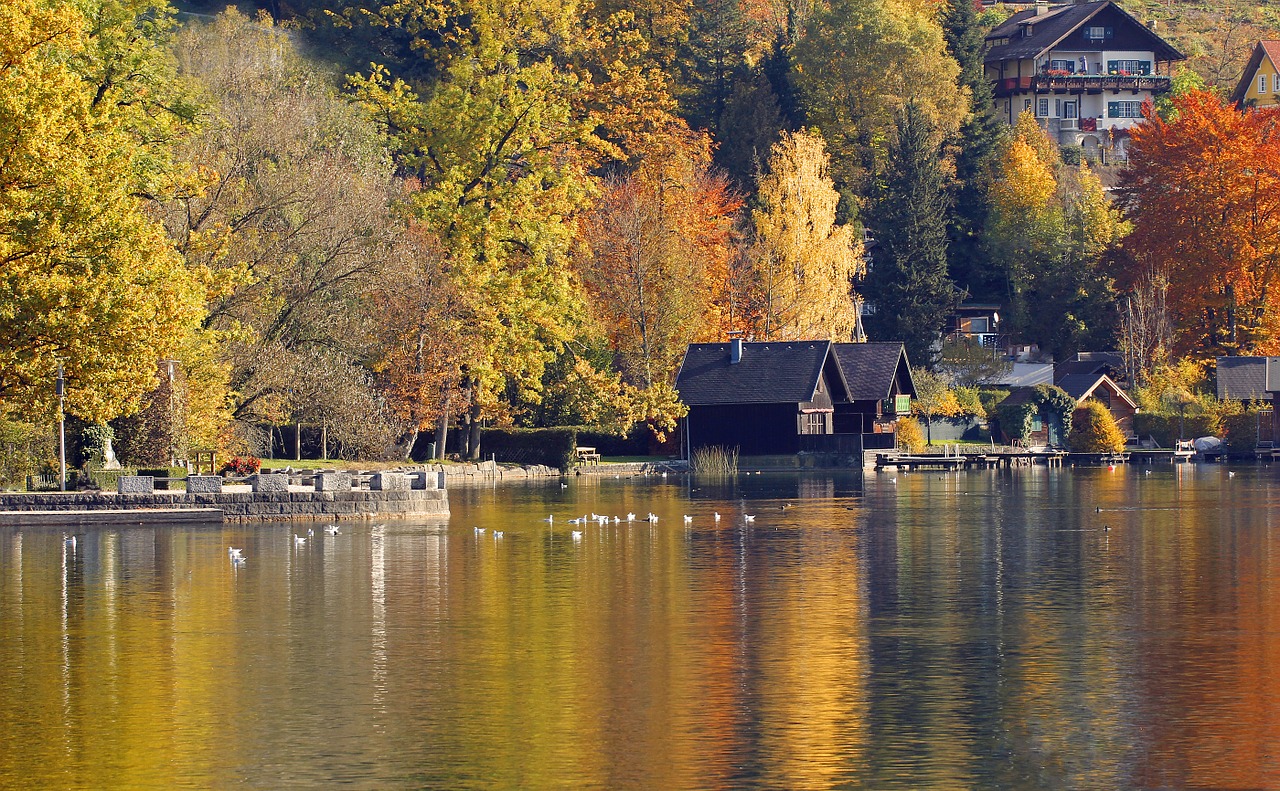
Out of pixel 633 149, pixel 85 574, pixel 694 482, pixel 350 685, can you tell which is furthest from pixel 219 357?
pixel 633 149

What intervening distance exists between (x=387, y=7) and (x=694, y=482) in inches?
1794

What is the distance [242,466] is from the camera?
54406 millimetres

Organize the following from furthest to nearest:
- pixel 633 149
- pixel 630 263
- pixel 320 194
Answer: pixel 633 149
pixel 630 263
pixel 320 194

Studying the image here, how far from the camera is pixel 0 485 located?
47906mm

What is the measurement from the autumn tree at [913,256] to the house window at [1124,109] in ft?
111

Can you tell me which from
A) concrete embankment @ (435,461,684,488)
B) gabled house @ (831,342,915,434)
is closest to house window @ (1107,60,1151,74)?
gabled house @ (831,342,915,434)

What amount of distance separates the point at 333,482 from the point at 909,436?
47.4m

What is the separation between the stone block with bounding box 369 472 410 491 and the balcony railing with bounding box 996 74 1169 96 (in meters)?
93.6

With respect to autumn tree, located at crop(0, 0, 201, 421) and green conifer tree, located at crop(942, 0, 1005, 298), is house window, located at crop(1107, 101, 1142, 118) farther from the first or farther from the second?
autumn tree, located at crop(0, 0, 201, 421)

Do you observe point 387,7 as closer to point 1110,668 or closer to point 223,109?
point 223,109

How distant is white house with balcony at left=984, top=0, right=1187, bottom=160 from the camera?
131500 mm

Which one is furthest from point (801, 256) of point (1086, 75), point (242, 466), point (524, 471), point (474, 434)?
point (1086, 75)

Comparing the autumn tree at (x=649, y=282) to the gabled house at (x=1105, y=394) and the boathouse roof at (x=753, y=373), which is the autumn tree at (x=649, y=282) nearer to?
the boathouse roof at (x=753, y=373)

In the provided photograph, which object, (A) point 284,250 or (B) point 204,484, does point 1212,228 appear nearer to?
(A) point 284,250
